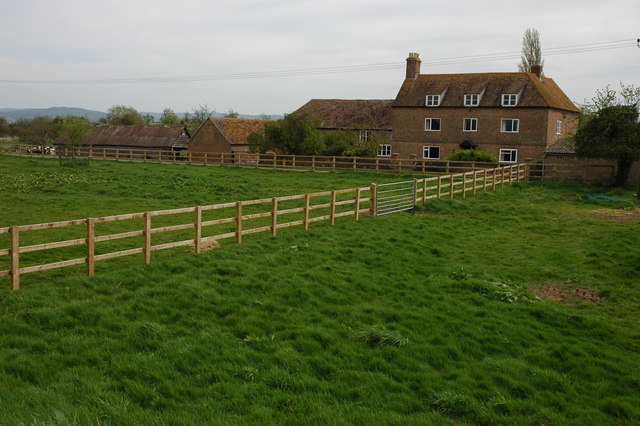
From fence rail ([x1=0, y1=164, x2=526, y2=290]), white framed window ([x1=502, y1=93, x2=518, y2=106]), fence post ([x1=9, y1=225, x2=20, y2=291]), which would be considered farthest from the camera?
white framed window ([x1=502, y1=93, x2=518, y2=106])

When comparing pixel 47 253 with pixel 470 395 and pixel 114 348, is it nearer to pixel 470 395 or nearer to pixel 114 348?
pixel 114 348

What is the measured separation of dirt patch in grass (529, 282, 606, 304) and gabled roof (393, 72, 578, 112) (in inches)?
1417

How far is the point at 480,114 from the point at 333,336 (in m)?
42.5

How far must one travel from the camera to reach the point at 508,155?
155 feet

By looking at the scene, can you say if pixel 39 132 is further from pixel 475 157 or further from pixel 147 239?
pixel 147 239

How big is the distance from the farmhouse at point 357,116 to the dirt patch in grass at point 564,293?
3963 centimetres

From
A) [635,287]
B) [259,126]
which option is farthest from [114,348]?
[259,126]

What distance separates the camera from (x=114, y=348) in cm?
816

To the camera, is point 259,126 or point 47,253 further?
point 259,126

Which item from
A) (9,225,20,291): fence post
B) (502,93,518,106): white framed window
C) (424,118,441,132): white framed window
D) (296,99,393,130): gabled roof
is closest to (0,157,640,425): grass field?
(9,225,20,291): fence post

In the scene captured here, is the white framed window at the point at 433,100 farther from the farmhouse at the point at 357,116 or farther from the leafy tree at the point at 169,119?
the leafy tree at the point at 169,119

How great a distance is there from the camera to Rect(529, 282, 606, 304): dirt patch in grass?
11.7 m

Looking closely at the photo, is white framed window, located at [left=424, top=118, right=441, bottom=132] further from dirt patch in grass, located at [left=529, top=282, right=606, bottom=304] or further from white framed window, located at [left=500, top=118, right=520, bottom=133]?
dirt patch in grass, located at [left=529, top=282, right=606, bottom=304]

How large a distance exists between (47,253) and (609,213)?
66.7 feet
